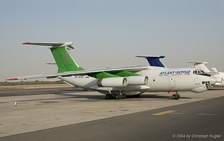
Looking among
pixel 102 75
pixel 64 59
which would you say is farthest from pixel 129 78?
pixel 64 59

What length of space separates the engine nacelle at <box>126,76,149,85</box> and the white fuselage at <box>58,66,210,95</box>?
799 mm

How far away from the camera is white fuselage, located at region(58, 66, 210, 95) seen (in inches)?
873

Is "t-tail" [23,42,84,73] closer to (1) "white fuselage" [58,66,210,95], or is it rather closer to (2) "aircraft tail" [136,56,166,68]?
(1) "white fuselage" [58,66,210,95]

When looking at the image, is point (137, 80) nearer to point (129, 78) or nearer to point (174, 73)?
point (129, 78)

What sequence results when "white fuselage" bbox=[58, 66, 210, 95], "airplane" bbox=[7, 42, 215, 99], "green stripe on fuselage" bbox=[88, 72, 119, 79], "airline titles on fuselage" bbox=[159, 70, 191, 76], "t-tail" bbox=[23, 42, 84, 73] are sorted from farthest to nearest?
"t-tail" bbox=[23, 42, 84, 73]
"green stripe on fuselage" bbox=[88, 72, 119, 79]
"airline titles on fuselage" bbox=[159, 70, 191, 76]
"airplane" bbox=[7, 42, 215, 99]
"white fuselage" bbox=[58, 66, 210, 95]

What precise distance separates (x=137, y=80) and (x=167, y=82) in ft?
8.01

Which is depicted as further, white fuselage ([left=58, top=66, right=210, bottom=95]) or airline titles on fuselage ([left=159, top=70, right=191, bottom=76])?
airline titles on fuselage ([left=159, top=70, right=191, bottom=76])

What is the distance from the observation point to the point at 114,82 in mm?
23406

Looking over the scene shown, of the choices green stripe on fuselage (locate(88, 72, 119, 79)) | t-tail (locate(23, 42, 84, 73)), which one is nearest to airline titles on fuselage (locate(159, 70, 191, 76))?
green stripe on fuselage (locate(88, 72, 119, 79))

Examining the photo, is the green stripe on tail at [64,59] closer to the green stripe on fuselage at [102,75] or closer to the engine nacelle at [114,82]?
→ the green stripe on fuselage at [102,75]

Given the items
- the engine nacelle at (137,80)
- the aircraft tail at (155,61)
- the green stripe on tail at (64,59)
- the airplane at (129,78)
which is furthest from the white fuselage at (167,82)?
the aircraft tail at (155,61)

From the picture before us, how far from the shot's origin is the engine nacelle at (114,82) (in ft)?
75.9

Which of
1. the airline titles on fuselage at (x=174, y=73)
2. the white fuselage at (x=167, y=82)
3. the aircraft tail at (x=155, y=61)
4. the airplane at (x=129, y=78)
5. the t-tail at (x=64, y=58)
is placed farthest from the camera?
the aircraft tail at (x=155, y=61)

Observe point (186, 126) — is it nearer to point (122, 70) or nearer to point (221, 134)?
point (221, 134)
